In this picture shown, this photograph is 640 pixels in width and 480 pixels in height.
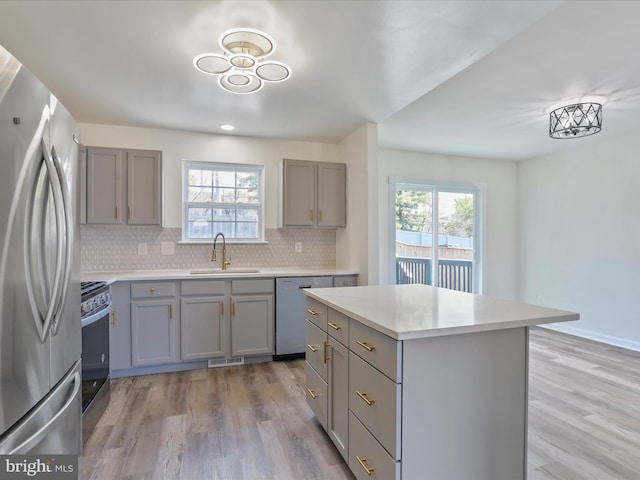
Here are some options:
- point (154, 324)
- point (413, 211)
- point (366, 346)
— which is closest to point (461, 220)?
point (413, 211)

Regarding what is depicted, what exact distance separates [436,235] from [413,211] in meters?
0.51

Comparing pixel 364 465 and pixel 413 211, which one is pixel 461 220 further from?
pixel 364 465

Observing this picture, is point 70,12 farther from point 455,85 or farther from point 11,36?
point 455,85

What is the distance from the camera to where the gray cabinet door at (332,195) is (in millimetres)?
4039

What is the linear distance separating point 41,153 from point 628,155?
5479 millimetres

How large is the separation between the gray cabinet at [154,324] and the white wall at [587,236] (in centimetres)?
501

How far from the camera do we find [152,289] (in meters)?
3.20

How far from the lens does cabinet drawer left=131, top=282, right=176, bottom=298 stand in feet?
10.3

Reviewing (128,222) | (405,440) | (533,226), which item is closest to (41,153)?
(405,440)

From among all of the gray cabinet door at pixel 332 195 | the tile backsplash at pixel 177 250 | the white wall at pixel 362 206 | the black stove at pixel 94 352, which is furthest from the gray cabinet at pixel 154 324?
the white wall at pixel 362 206

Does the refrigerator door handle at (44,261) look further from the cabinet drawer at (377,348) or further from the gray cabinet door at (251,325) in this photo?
the gray cabinet door at (251,325)

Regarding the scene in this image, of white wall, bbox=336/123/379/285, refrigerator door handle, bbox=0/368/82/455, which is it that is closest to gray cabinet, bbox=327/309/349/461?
refrigerator door handle, bbox=0/368/82/455

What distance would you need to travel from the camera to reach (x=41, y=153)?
1.17m

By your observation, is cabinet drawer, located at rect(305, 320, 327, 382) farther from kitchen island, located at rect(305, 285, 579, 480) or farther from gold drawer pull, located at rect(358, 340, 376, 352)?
gold drawer pull, located at rect(358, 340, 376, 352)
